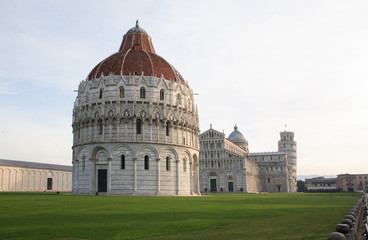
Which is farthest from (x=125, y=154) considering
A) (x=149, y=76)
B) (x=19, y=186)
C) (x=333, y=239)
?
(x=19, y=186)

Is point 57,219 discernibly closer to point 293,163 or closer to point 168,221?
point 168,221

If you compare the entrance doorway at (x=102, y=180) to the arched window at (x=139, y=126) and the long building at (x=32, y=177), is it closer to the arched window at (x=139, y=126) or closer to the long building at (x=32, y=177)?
the arched window at (x=139, y=126)

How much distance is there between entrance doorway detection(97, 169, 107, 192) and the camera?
53.2m

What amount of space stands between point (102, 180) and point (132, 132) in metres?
8.37

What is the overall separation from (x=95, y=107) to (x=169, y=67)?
1501cm

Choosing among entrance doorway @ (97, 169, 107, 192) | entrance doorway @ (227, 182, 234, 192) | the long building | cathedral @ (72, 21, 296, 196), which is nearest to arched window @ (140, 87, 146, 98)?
cathedral @ (72, 21, 296, 196)

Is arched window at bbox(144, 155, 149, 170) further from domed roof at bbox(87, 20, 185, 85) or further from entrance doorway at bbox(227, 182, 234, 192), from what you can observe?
entrance doorway at bbox(227, 182, 234, 192)

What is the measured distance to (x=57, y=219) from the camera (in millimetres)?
16188

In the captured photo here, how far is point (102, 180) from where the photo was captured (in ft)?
175

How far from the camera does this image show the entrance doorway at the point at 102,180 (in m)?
53.2

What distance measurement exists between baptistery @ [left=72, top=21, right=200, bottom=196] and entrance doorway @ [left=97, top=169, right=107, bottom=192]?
6cm

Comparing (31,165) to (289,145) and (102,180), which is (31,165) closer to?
(102,180)

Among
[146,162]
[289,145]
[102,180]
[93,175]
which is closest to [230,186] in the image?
[146,162]

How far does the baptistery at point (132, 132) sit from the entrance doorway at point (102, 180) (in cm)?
6
